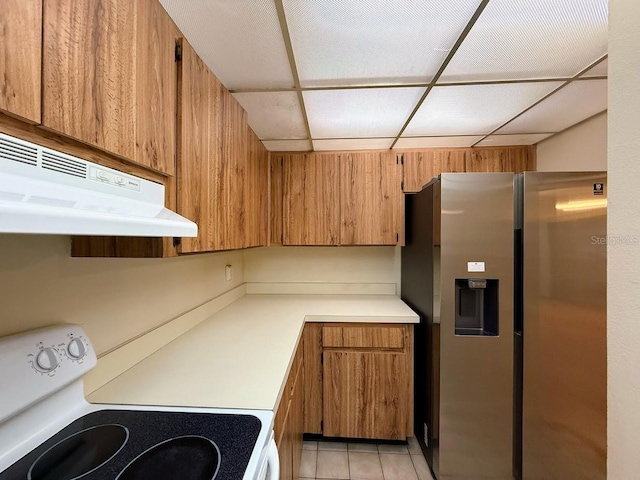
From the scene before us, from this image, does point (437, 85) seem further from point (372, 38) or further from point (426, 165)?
point (426, 165)

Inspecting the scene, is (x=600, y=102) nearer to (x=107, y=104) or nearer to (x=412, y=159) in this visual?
(x=412, y=159)

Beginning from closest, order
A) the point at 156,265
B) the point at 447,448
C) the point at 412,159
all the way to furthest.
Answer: the point at 156,265 < the point at 447,448 < the point at 412,159

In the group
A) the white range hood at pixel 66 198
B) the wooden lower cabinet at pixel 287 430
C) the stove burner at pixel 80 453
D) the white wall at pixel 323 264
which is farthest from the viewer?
the white wall at pixel 323 264

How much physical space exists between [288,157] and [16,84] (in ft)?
6.04

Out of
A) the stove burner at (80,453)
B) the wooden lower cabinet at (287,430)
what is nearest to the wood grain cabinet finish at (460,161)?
the wooden lower cabinet at (287,430)

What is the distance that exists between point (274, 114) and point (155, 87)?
929mm

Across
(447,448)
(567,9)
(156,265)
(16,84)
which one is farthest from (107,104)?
(447,448)

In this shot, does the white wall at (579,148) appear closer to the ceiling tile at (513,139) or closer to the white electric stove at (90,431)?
the ceiling tile at (513,139)

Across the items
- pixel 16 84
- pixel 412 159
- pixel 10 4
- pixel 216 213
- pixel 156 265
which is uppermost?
pixel 412 159

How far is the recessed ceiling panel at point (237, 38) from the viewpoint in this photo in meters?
0.89

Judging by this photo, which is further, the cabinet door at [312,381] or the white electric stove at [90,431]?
the cabinet door at [312,381]

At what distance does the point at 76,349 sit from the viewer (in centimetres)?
79

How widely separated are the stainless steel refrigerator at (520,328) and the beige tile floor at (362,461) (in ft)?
0.73

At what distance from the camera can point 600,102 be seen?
1487mm
